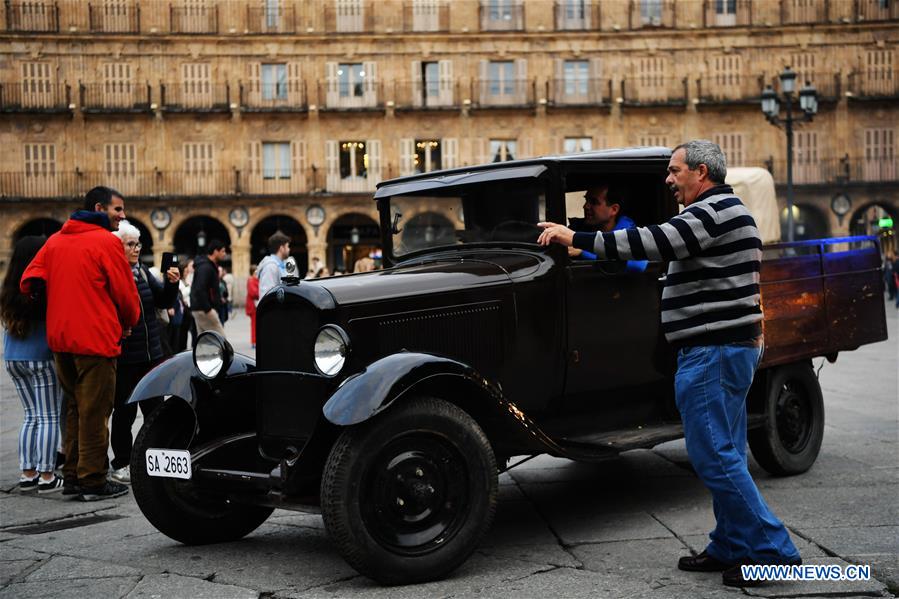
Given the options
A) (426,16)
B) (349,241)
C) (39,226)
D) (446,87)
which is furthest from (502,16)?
(39,226)

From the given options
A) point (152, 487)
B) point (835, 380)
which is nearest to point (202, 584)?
point (152, 487)

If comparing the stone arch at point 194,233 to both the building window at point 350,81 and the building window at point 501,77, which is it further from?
the building window at point 501,77

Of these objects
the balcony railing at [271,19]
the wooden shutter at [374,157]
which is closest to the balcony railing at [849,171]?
the wooden shutter at [374,157]

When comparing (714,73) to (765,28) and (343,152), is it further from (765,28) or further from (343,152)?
(343,152)

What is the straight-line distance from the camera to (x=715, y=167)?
14.4 feet

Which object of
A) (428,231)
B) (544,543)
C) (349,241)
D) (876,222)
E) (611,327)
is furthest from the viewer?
(876,222)

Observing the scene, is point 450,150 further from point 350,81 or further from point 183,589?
point 183,589

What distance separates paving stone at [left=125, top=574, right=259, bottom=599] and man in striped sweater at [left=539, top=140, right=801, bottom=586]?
1942mm

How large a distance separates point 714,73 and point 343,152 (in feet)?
47.0

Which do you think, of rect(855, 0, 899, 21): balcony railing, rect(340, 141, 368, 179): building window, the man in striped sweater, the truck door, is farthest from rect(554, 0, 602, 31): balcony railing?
the man in striped sweater

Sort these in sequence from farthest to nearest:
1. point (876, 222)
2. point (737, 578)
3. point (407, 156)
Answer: point (876, 222) → point (407, 156) → point (737, 578)

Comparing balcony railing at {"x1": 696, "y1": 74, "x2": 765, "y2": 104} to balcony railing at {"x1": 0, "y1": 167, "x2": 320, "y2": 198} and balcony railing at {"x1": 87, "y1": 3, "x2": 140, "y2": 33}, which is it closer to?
balcony railing at {"x1": 0, "y1": 167, "x2": 320, "y2": 198}

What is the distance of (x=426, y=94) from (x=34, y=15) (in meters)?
14.6

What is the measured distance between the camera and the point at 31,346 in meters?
6.72
